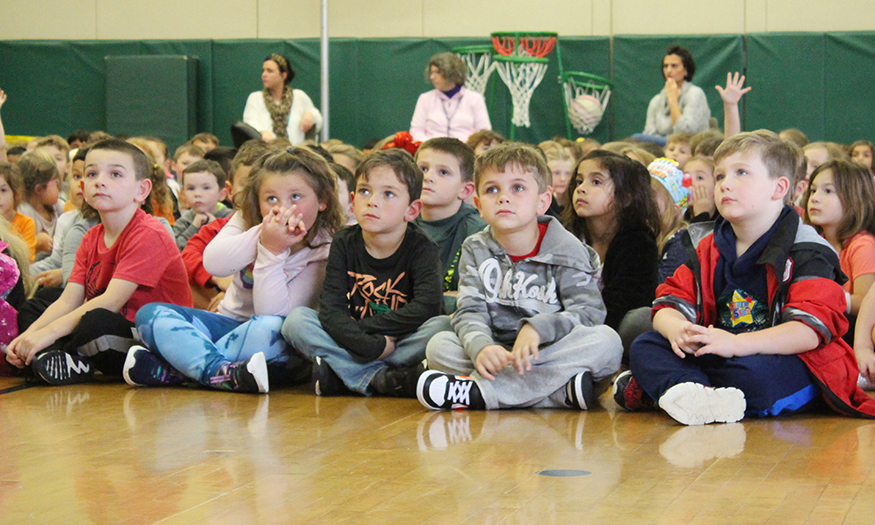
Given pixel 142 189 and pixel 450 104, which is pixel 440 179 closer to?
pixel 142 189

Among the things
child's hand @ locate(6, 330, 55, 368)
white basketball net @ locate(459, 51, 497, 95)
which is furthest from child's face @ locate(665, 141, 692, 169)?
child's hand @ locate(6, 330, 55, 368)

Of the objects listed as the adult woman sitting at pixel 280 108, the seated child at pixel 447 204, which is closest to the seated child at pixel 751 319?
the seated child at pixel 447 204

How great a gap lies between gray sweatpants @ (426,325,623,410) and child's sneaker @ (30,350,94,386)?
4.90ft

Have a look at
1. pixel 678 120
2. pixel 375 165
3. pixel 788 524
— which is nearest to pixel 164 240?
pixel 375 165

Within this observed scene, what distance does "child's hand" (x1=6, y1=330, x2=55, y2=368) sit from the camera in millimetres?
3355

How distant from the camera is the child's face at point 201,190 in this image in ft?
15.3

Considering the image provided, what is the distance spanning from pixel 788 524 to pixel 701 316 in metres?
A: 1.21

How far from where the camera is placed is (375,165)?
3.32 m

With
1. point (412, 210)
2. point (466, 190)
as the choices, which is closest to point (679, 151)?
point (466, 190)

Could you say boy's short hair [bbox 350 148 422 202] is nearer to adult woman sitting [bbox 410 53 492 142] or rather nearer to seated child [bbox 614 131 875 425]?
seated child [bbox 614 131 875 425]

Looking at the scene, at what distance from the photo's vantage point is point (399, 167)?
3324mm

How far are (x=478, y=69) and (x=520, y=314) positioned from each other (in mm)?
6864

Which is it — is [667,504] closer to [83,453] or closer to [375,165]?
[83,453]

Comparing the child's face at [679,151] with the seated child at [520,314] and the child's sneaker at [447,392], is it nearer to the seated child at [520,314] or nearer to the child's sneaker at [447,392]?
the seated child at [520,314]
